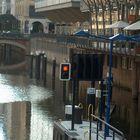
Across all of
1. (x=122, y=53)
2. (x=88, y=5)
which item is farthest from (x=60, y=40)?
(x=122, y=53)

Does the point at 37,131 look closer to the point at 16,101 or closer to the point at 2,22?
the point at 16,101

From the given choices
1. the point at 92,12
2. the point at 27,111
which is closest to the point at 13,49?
the point at 92,12

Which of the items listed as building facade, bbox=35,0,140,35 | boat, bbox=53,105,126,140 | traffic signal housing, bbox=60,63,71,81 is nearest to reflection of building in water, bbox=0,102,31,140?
boat, bbox=53,105,126,140

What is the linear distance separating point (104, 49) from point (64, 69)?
27.3 metres

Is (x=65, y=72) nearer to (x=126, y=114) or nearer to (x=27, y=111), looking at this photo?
(x=126, y=114)

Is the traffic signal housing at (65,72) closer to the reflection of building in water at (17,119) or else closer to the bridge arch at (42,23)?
the reflection of building in water at (17,119)

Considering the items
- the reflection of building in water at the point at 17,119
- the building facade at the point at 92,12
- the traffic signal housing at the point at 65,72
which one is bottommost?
the reflection of building in water at the point at 17,119

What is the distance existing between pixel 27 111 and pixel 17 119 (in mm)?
4697

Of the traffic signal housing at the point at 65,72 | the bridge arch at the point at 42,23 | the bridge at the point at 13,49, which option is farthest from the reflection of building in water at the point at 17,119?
the bridge arch at the point at 42,23

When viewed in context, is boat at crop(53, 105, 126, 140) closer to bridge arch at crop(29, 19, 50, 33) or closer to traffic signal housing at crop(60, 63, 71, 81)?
traffic signal housing at crop(60, 63, 71, 81)

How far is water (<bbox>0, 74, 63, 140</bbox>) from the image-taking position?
32.7 m

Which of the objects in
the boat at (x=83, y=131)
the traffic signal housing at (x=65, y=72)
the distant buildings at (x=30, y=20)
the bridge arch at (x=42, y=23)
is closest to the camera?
the boat at (x=83, y=131)

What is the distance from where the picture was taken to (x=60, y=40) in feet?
259

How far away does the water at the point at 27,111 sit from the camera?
107 feet
